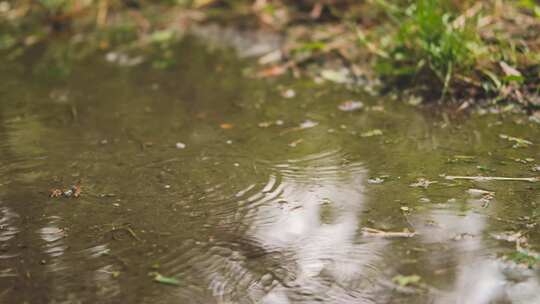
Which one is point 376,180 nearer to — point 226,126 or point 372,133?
point 372,133

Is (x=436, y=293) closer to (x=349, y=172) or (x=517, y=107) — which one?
(x=349, y=172)

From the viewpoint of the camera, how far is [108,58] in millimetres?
3988

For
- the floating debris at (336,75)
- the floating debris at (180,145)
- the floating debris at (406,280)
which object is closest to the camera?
the floating debris at (406,280)

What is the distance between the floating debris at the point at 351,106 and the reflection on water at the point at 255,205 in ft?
0.15

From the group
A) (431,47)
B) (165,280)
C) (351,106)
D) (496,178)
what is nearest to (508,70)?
(431,47)

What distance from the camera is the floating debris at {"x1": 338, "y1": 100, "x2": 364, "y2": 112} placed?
113 inches

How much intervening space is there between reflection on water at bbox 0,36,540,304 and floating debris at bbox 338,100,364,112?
47mm

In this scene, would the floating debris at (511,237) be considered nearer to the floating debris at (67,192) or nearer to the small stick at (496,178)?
the small stick at (496,178)

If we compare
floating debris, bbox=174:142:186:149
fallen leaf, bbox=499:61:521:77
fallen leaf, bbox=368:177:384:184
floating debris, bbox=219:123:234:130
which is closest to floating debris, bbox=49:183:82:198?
floating debris, bbox=174:142:186:149

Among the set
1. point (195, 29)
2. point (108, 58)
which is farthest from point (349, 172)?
point (195, 29)

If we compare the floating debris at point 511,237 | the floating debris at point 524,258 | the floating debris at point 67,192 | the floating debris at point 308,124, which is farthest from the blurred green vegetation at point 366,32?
the floating debris at point 67,192

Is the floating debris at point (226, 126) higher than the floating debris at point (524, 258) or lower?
higher

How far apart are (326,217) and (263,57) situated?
6.89ft

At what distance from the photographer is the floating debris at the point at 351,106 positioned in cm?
288
